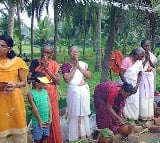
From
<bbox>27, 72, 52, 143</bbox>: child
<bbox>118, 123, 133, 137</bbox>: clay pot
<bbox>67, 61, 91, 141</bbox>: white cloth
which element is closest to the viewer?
<bbox>27, 72, 52, 143</bbox>: child

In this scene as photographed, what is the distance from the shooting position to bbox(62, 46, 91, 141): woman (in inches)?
230

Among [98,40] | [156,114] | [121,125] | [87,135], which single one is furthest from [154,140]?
[98,40]

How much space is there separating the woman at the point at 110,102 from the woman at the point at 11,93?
67.4 inches

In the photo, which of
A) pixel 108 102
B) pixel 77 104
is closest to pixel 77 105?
pixel 77 104

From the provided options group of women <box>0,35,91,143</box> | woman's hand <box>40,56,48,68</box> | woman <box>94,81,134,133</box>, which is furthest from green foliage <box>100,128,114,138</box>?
woman's hand <box>40,56,48,68</box>

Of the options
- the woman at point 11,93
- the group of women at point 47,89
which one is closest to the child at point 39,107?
the group of women at point 47,89

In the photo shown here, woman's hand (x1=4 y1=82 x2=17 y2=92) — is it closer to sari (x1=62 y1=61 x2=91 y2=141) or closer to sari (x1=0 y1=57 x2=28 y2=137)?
sari (x1=0 y1=57 x2=28 y2=137)

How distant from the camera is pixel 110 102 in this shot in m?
5.73

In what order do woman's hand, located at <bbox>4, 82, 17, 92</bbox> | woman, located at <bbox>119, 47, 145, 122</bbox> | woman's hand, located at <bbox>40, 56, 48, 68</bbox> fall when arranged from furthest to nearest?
woman, located at <bbox>119, 47, 145, 122</bbox> < woman's hand, located at <bbox>40, 56, 48, 68</bbox> < woman's hand, located at <bbox>4, 82, 17, 92</bbox>

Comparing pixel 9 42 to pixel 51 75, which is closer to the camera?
pixel 9 42

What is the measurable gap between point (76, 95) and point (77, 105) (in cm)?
16

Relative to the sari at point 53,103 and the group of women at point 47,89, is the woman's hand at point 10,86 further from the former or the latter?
the sari at point 53,103

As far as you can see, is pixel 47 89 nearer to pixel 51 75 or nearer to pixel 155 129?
pixel 51 75

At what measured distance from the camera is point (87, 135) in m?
6.15
